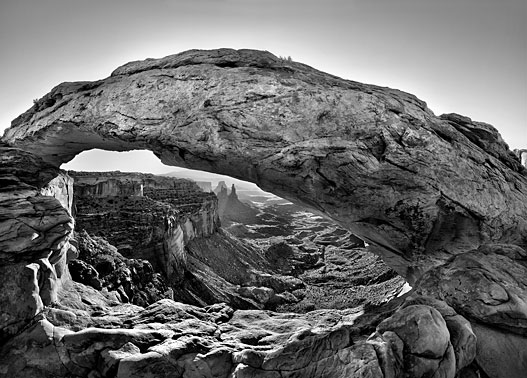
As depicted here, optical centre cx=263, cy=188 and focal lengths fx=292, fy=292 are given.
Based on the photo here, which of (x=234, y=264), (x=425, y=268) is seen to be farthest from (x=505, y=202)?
(x=234, y=264)

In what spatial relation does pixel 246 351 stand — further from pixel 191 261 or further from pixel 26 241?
pixel 191 261

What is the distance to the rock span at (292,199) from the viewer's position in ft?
25.1

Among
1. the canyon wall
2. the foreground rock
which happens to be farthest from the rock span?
the canyon wall

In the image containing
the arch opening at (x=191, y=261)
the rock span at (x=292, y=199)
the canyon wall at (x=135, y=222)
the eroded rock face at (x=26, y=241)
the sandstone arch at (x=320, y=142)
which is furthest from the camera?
the canyon wall at (x=135, y=222)

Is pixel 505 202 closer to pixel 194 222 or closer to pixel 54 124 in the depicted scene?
pixel 54 124

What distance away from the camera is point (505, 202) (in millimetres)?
10711

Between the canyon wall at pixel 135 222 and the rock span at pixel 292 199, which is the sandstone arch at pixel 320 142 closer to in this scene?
the rock span at pixel 292 199

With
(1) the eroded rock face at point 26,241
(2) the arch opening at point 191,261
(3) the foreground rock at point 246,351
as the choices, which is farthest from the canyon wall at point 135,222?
(3) the foreground rock at point 246,351

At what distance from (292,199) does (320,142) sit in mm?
2721

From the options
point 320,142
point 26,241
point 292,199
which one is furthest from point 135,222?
point 320,142

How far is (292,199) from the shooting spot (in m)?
11.5

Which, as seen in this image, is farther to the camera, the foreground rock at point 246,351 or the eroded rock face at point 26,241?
the eroded rock face at point 26,241

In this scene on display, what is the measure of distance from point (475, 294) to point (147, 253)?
32.6 meters

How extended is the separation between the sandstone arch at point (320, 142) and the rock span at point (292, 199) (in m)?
0.05
